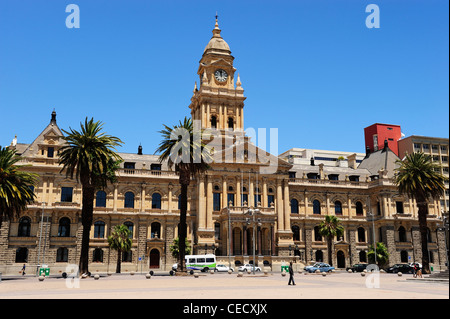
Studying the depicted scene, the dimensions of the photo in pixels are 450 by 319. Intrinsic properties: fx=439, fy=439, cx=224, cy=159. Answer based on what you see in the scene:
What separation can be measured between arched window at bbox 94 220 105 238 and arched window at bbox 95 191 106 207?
9.01 feet

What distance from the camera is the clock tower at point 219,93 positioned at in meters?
82.9

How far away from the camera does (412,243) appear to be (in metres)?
77.9

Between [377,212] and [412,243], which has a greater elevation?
[377,212]

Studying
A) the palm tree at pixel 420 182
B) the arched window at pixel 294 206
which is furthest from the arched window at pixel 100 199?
the palm tree at pixel 420 182

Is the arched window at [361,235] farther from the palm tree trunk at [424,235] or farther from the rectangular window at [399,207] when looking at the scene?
the palm tree trunk at [424,235]

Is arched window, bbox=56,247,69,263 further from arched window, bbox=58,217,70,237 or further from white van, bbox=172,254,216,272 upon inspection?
white van, bbox=172,254,216,272

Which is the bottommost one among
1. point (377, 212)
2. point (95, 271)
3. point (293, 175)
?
point (95, 271)

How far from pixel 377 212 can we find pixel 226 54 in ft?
136

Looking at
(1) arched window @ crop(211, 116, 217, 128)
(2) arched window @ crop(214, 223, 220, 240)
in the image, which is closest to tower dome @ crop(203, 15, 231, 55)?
(1) arched window @ crop(211, 116, 217, 128)

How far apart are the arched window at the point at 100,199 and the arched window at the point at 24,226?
398 inches

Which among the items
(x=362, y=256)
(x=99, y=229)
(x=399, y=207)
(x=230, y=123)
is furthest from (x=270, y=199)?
(x=99, y=229)

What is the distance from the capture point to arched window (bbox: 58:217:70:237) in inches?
2598
